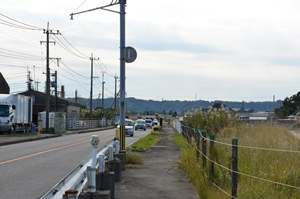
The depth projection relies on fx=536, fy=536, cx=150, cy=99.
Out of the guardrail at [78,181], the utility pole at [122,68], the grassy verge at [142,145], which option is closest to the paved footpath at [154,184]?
the utility pole at [122,68]

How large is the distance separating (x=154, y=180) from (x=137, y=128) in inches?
2643

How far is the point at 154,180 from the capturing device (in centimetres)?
1525

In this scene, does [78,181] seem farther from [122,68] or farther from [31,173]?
[122,68]

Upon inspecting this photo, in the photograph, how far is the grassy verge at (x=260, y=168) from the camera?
8.48 metres

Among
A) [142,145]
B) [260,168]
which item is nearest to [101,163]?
[260,168]

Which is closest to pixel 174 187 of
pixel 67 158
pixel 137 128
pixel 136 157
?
pixel 136 157

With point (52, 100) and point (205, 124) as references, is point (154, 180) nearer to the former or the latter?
point (205, 124)

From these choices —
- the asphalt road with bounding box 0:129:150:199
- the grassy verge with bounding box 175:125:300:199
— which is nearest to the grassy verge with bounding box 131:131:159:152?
the asphalt road with bounding box 0:129:150:199

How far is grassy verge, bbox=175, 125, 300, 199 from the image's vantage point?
8.48m

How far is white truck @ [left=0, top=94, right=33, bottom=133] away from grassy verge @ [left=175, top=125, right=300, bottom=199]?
34431 mm

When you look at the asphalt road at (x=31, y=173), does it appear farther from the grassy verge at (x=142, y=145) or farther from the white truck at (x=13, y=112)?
the white truck at (x=13, y=112)

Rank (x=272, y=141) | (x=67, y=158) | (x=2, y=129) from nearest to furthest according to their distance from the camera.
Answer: (x=272, y=141) < (x=67, y=158) < (x=2, y=129)

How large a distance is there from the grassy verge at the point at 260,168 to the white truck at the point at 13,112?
34431 millimetres

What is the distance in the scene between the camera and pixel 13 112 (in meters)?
46.5
